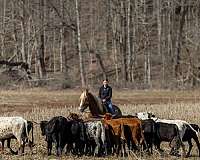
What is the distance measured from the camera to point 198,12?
75062 millimetres

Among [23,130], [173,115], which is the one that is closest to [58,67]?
[173,115]

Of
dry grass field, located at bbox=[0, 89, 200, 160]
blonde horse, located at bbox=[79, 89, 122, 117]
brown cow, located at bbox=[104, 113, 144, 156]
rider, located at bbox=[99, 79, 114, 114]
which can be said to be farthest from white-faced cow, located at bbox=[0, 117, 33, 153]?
rider, located at bbox=[99, 79, 114, 114]

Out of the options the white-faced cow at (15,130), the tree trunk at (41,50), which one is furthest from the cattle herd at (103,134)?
the tree trunk at (41,50)

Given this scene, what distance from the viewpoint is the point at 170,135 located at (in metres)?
19.3

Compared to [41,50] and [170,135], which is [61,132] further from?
[41,50]

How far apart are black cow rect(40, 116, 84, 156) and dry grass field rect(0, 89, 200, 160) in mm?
587

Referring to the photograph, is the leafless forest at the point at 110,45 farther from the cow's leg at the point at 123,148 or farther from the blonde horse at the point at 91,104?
the cow's leg at the point at 123,148

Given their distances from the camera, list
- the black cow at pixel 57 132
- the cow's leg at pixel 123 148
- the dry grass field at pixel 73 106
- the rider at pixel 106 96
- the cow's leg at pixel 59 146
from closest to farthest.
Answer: the cow's leg at pixel 59 146, the black cow at pixel 57 132, the cow's leg at pixel 123 148, the dry grass field at pixel 73 106, the rider at pixel 106 96

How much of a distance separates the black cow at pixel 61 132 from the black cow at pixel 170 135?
2535mm

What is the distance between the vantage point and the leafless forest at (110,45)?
62.1 m

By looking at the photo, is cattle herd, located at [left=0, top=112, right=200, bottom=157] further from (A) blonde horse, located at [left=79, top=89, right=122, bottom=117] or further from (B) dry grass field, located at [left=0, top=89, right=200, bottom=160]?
(A) blonde horse, located at [left=79, top=89, right=122, bottom=117]

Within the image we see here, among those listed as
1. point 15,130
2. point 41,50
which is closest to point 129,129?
point 15,130

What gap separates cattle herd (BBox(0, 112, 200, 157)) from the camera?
19172mm

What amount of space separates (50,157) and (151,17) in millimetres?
61474
